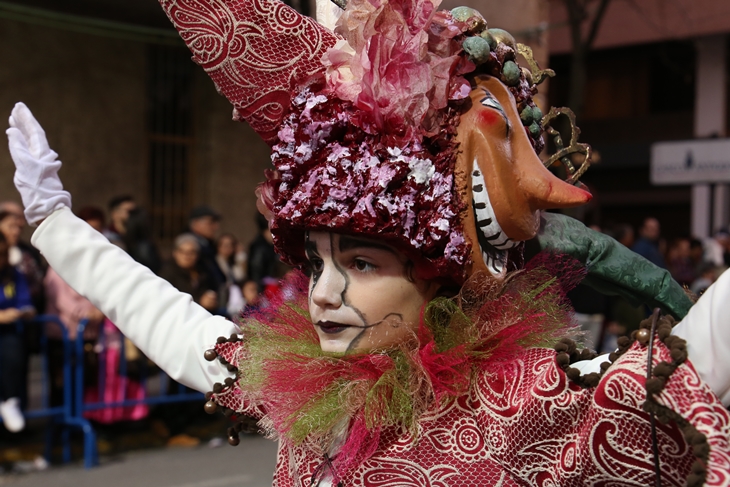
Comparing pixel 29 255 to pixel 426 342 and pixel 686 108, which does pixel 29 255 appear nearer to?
pixel 426 342

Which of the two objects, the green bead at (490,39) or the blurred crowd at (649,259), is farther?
the blurred crowd at (649,259)

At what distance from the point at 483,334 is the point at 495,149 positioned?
38 cm

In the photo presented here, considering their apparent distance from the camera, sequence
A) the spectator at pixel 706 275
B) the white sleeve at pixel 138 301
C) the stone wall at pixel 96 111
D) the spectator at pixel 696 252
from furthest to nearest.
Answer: the spectator at pixel 696 252 < the spectator at pixel 706 275 < the stone wall at pixel 96 111 < the white sleeve at pixel 138 301

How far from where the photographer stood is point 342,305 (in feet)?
5.83

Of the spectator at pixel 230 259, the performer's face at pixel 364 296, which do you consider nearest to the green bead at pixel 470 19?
the performer's face at pixel 364 296

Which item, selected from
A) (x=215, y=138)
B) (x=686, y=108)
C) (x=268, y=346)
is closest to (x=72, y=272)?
(x=268, y=346)

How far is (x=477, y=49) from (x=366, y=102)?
0.25 m

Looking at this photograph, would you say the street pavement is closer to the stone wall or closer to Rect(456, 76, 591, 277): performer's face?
the stone wall

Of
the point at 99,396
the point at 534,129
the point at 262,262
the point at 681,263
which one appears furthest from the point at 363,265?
the point at 681,263

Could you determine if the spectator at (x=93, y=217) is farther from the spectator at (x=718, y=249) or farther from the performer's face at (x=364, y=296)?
the spectator at (x=718, y=249)

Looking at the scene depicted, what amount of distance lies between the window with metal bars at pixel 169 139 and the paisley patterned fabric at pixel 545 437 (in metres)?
9.52

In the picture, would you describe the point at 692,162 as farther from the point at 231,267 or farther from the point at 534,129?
the point at 534,129

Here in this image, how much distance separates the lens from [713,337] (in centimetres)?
138

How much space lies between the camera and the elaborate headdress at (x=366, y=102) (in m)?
1.69
